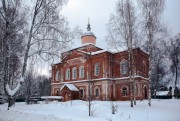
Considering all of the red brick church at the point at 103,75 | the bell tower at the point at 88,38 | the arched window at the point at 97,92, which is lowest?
the arched window at the point at 97,92

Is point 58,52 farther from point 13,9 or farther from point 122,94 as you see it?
point 122,94

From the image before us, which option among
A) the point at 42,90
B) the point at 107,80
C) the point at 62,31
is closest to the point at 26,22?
the point at 62,31

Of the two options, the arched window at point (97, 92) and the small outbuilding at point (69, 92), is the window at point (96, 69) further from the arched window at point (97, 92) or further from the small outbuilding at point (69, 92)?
the small outbuilding at point (69, 92)

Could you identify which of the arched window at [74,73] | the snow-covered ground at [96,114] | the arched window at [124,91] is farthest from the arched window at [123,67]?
the snow-covered ground at [96,114]

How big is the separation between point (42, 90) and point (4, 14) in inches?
2007

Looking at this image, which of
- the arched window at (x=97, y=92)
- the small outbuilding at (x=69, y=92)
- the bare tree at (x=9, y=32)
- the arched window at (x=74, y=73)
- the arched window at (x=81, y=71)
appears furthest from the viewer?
the arched window at (x=74, y=73)

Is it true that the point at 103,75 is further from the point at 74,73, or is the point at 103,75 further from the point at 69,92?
the point at 74,73

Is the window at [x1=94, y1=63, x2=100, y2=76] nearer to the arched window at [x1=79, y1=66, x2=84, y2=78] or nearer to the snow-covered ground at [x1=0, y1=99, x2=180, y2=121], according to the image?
the arched window at [x1=79, y1=66, x2=84, y2=78]

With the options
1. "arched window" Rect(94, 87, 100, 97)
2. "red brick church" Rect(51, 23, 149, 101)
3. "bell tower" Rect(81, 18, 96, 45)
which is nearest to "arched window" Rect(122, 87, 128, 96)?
"red brick church" Rect(51, 23, 149, 101)

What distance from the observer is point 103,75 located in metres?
29.4

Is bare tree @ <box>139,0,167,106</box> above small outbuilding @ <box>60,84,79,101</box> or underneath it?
→ above

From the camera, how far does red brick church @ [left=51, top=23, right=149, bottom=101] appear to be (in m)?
28.2

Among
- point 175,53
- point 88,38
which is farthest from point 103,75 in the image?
point 175,53

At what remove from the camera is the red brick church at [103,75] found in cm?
2825
